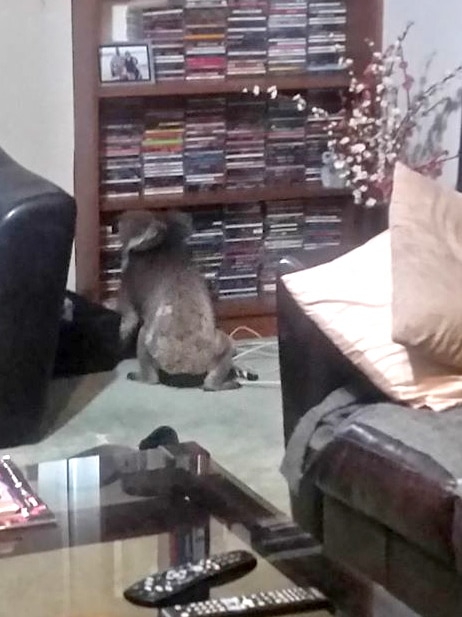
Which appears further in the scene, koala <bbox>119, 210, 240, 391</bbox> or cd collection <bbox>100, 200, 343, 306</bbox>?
cd collection <bbox>100, 200, 343, 306</bbox>

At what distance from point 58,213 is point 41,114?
44.9 inches

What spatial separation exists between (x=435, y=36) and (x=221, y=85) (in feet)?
2.43

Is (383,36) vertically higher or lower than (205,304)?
higher

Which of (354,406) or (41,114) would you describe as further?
(41,114)

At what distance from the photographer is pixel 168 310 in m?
3.70

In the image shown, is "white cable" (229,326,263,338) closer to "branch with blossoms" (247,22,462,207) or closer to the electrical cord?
the electrical cord

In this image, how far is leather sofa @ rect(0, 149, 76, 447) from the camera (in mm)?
2939

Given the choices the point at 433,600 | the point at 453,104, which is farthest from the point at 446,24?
the point at 433,600

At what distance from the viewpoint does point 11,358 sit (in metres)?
3.04

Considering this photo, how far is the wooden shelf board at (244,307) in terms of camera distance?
4.22m

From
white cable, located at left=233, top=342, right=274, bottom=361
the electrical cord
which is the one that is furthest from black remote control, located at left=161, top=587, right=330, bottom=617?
white cable, located at left=233, top=342, right=274, bottom=361

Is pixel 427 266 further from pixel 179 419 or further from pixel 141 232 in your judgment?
pixel 141 232

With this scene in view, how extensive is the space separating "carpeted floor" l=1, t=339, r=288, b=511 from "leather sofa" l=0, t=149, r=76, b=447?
162 mm

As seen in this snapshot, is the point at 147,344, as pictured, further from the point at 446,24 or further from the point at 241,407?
the point at 446,24
